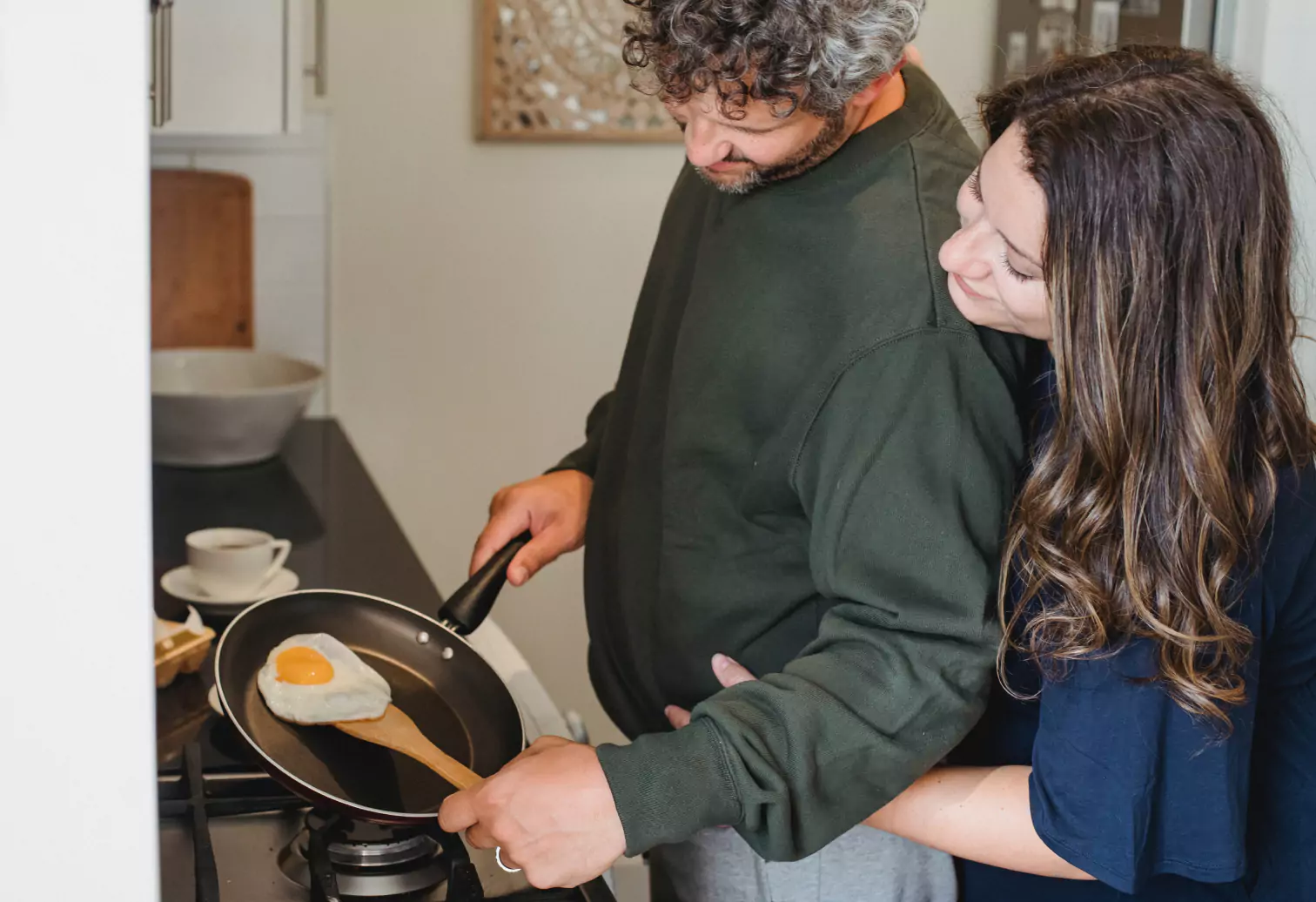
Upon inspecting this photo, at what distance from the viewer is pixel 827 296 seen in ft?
3.49

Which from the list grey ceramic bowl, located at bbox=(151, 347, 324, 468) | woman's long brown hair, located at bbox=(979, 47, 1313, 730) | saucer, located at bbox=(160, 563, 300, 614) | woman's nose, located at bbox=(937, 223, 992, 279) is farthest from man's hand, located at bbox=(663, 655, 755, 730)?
grey ceramic bowl, located at bbox=(151, 347, 324, 468)

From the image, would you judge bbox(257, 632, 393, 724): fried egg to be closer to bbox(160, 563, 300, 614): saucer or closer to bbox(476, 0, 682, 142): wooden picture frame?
bbox(160, 563, 300, 614): saucer

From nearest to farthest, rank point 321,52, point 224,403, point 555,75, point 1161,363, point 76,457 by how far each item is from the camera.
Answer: point 76,457 < point 1161,363 < point 224,403 < point 321,52 < point 555,75

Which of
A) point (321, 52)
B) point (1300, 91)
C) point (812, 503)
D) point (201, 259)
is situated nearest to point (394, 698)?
point (812, 503)

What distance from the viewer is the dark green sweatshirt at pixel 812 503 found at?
3.05 feet

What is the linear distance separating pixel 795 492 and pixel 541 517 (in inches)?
16.9

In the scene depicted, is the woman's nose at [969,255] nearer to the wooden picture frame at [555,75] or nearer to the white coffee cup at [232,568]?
the white coffee cup at [232,568]

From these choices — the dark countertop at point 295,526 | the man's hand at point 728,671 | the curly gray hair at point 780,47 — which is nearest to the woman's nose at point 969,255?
the curly gray hair at point 780,47

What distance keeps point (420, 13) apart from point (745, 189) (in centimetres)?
169

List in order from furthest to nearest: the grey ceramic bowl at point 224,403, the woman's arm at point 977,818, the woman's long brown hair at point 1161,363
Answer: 1. the grey ceramic bowl at point 224,403
2. the woman's arm at point 977,818
3. the woman's long brown hair at point 1161,363

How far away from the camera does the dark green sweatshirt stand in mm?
930

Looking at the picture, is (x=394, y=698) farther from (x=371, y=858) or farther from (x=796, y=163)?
(x=796, y=163)

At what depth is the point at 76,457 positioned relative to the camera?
529mm

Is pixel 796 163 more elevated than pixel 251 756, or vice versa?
pixel 796 163
